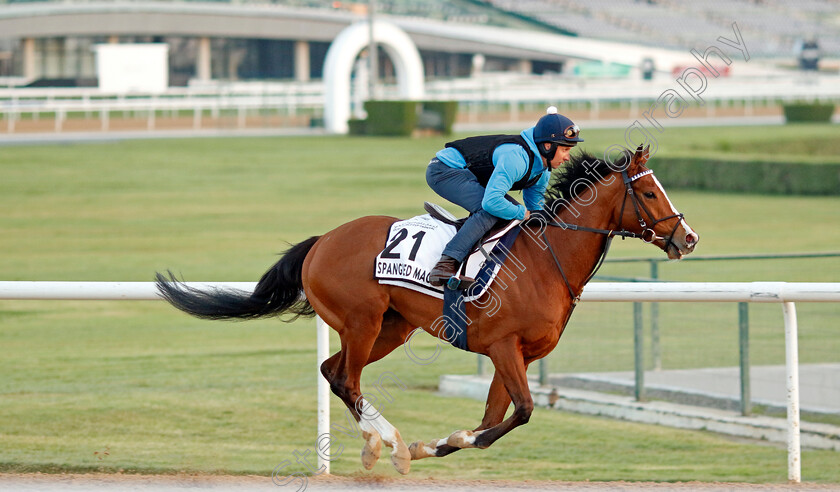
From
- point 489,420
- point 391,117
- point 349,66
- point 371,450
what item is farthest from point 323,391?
point 349,66

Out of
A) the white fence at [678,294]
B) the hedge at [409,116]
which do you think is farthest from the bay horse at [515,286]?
the hedge at [409,116]

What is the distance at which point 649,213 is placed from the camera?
4266 mm

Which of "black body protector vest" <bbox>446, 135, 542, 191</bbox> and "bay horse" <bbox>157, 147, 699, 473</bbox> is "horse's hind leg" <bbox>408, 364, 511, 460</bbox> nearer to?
"bay horse" <bbox>157, 147, 699, 473</bbox>

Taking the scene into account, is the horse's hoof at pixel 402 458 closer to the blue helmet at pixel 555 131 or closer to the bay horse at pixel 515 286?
the bay horse at pixel 515 286

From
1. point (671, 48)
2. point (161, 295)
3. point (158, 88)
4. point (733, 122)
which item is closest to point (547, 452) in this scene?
point (161, 295)

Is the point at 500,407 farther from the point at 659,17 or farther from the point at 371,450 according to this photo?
the point at 659,17

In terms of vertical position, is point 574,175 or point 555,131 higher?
point 555,131

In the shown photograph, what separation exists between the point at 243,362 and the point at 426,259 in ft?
13.5

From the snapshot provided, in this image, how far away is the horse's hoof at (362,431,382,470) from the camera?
4371 millimetres

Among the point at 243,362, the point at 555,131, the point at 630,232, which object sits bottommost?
the point at 243,362

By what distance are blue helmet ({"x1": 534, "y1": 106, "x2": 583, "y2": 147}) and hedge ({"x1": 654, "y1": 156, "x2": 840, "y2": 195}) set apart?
49.1ft

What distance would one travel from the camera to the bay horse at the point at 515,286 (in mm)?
4195

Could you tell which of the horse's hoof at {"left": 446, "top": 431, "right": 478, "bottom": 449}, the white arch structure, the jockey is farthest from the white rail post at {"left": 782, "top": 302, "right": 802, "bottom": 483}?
the white arch structure

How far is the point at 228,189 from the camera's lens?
18.4m
